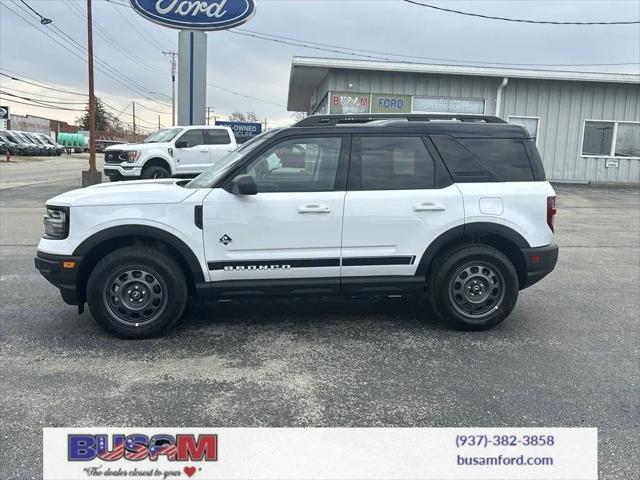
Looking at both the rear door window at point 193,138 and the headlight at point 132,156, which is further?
the rear door window at point 193,138

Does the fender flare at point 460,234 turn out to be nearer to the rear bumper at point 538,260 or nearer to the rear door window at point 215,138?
the rear bumper at point 538,260

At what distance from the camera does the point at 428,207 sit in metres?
4.87

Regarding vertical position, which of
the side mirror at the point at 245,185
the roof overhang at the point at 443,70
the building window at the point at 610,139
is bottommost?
the side mirror at the point at 245,185

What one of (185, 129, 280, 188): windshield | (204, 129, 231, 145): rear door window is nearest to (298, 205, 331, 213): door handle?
(185, 129, 280, 188): windshield

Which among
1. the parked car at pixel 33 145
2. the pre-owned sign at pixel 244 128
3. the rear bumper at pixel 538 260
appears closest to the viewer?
the rear bumper at pixel 538 260

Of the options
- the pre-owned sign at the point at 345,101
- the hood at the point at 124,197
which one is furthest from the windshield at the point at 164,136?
the hood at the point at 124,197

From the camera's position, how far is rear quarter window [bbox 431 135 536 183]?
5.00 meters

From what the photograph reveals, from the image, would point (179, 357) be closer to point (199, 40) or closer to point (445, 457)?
point (445, 457)

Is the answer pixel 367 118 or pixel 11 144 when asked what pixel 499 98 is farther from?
pixel 11 144

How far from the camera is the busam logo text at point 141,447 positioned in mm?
2793

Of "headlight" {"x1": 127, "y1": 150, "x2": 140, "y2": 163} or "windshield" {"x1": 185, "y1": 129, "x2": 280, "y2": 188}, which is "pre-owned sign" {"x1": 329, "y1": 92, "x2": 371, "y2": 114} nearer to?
"headlight" {"x1": 127, "y1": 150, "x2": 140, "y2": 163}

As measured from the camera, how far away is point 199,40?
56.5 ft

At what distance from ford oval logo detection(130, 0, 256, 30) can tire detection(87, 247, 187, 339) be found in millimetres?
13953

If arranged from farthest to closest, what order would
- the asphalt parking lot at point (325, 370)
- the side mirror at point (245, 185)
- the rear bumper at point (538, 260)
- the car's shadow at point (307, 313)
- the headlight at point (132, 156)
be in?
the headlight at point (132, 156), the car's shadow at point (307, 313), the rear bumper at point (538, 260), the side mirror at point (245, 185), the asphalt parking lot at point (325, 370)
